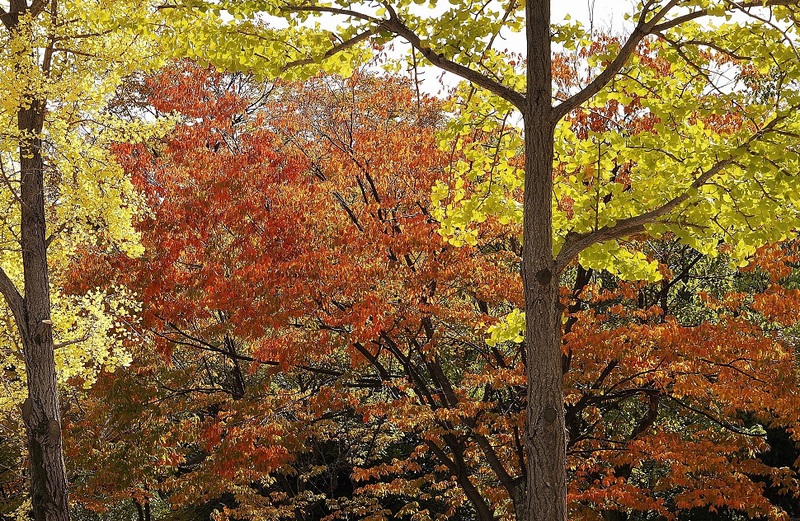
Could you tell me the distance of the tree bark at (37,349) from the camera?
26.7 feet

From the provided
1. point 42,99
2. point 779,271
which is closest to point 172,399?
point 42,99

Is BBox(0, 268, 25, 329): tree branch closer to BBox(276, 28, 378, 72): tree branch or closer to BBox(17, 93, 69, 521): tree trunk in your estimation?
BBox(17, 93, 69, 521): tree trunk

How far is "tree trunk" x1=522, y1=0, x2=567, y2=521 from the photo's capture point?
5.84 m

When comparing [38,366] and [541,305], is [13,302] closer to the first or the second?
[38,366]

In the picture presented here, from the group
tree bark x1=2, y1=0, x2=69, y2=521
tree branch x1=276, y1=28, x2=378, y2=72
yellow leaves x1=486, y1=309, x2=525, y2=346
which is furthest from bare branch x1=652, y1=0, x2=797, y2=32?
tree bark x1=2, y1=0, x2=69, y2=521

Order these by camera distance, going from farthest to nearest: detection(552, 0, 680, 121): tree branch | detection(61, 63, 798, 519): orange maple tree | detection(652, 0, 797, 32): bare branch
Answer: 1. detection(61, 63, 798, 519): orange maple tree
2. detection(552, 0, 680, 121): tree branch
3. detection(652, 0, 797, 32): bare branch

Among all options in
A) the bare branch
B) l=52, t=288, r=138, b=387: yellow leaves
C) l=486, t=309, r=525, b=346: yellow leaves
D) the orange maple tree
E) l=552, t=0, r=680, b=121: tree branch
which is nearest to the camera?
the bare branch

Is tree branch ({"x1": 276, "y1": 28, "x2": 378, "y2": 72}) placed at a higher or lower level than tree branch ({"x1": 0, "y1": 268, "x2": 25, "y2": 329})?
higher

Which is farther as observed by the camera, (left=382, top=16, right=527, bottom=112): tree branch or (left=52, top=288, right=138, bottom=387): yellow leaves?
(left=52, top=288, right=138, bottom=387): yellow leaves

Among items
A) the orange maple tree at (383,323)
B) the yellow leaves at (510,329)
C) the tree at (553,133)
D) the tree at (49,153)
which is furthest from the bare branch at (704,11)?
the tree at (49,153)

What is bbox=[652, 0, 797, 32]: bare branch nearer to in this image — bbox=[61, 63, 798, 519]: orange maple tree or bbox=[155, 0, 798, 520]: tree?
bbox=[155, 0, 798, 520]: tree

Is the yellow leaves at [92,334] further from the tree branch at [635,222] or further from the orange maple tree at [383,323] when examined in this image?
the tree branch at [635,222]

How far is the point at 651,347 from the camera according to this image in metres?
9.87

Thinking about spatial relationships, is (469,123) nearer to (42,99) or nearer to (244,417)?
(42,99)
